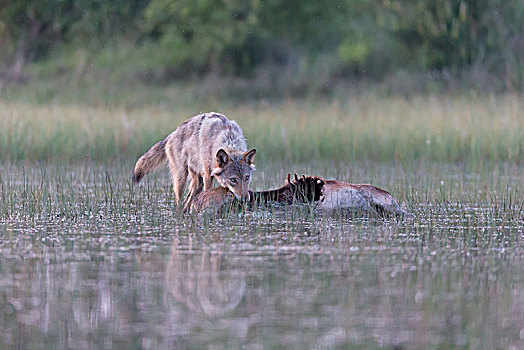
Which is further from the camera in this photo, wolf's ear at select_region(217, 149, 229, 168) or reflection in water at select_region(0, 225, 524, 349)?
wolf's ear at select_region(217, 149, 229, 168)

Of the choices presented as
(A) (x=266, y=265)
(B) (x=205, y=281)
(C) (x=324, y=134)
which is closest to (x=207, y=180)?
(A) (x=266, y=265)

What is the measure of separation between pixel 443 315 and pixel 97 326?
74.5 inches

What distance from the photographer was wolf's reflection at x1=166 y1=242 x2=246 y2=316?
545cm

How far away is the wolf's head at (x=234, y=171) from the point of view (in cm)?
926

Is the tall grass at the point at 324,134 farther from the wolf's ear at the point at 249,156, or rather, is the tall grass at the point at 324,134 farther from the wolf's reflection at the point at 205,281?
the wolf's reflection at the point at 205,281

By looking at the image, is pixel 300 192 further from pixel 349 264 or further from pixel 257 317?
pixel 257 317

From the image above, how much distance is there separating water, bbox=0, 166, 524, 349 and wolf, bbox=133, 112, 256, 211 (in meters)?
0.55

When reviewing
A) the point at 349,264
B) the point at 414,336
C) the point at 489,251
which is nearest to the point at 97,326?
the point at 414,336

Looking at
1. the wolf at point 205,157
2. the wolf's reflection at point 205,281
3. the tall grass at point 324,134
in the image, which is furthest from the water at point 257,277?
the tall grass at point 324,134

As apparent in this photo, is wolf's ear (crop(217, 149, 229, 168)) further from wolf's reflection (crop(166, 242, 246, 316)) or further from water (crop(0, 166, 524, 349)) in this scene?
wolf's reflection (crop(166, 242, 246, 316))

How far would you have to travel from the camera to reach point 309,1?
2630 cm

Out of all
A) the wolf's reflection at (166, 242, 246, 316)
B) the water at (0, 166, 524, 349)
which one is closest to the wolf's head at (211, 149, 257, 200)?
the water at (0, 166, 524, 349)

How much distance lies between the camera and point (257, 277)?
6133 millimetres

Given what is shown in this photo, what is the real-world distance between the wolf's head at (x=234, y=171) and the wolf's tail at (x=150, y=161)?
4.88 ft
